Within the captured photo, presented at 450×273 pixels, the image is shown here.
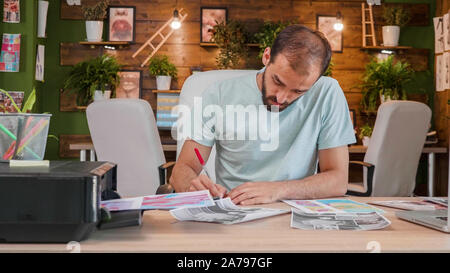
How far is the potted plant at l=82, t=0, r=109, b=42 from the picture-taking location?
4.88 meters

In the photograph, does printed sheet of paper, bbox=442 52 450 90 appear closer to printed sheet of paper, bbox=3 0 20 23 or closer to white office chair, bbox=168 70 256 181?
white office chair, bbox=168 70 256 181

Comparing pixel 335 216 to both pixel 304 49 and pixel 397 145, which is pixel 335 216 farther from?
pixel 397 145

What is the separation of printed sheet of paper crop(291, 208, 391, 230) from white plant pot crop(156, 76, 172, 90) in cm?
383

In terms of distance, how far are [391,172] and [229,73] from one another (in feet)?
4.92

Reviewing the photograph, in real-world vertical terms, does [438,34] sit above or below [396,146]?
above

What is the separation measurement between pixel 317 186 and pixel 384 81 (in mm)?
3527

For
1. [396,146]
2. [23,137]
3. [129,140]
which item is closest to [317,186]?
[23,137]

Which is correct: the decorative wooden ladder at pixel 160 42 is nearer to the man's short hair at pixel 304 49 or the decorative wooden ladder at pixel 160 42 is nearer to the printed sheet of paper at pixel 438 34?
the printed sheet of paper at pixel 438 34

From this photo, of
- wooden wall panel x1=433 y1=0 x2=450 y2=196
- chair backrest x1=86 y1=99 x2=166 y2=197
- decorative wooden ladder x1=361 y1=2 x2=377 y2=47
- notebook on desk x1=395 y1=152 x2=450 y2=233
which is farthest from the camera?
decorative wooden ladder x1=361 y1=2 x2=377 y2=47

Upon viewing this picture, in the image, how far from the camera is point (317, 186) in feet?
5.30

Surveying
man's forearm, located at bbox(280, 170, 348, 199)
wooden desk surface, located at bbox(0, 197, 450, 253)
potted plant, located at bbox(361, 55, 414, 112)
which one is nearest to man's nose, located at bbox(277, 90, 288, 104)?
man's forearm, located at bbox(280, 170, 348, 199)

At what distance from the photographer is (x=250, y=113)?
78.8 inches

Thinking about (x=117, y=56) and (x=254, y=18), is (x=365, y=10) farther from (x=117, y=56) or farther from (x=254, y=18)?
(x=117, y=56)
